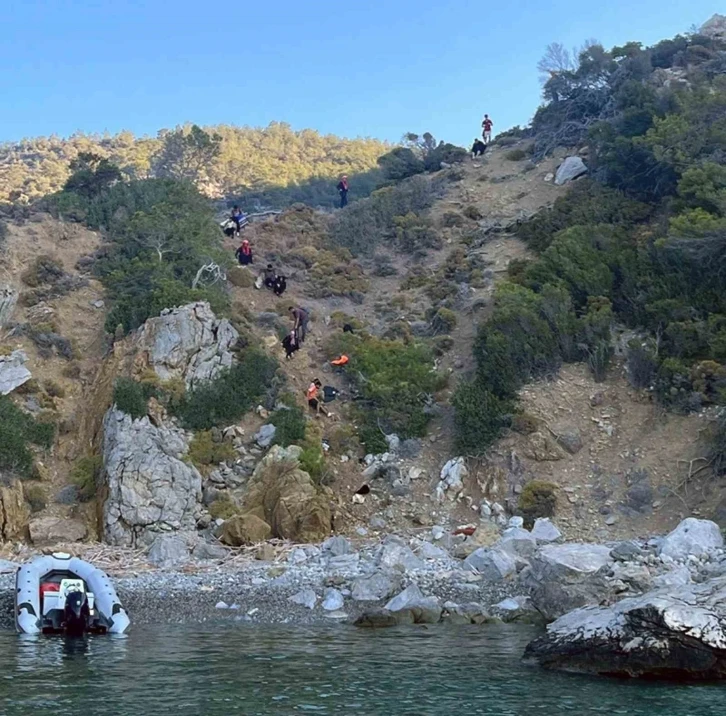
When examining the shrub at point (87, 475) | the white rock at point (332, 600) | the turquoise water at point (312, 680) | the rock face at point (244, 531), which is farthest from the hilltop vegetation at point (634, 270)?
the turquoise water at point (312, 680)

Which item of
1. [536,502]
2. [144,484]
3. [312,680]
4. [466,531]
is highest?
[144,484]

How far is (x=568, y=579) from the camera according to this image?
45.0 feet

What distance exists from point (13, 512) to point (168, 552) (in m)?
4.38

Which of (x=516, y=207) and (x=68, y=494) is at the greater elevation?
(x=516, y=207)

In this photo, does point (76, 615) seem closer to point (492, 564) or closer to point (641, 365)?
point (492, 564)

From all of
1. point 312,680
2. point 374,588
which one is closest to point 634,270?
point 374,588

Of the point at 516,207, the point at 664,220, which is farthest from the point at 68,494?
the point at 516,207

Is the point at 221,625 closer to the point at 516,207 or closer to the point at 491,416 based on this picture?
the point at 491,416

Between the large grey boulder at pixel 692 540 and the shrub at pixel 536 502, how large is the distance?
13.0 ft

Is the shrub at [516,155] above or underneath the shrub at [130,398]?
above

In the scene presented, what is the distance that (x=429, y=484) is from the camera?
21.4m

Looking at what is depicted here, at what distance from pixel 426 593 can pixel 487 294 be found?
50.6 ft

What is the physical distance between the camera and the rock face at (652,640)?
9508mm

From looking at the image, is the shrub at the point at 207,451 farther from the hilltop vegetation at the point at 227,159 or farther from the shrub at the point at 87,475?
the hilltop vegetation at the point at 227,159
